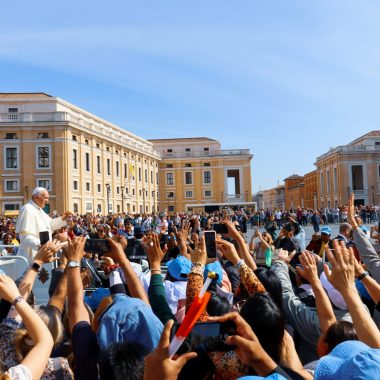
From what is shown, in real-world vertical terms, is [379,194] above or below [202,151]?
below

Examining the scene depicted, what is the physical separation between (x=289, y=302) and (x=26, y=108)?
5502cm

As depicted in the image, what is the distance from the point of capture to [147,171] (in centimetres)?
7375

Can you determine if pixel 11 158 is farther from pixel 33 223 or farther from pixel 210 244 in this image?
pixel 210 244

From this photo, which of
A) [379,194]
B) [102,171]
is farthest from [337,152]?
[102,171]

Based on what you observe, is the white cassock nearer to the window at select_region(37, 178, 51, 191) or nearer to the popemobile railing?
the popemobile railing

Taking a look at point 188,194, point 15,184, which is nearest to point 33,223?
point 15,184

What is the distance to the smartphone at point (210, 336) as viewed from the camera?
1899 millimetres

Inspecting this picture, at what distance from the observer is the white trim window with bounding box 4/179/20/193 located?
164ft

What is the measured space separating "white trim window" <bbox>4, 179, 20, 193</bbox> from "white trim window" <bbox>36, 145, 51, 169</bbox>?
2.85 m

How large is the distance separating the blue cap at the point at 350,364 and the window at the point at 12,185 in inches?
2040

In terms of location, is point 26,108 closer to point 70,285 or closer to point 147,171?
point 147,171

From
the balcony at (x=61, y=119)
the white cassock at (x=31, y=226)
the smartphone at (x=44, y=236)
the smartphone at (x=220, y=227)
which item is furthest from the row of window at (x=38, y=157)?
the smartphone at (x=44, y=236)

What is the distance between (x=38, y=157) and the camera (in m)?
50.2

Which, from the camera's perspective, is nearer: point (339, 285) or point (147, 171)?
point (339, 285)
